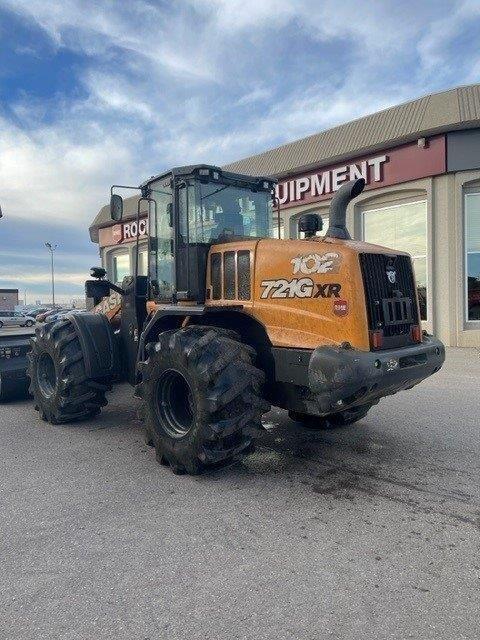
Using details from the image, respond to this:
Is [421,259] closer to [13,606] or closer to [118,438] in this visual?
[118,438]

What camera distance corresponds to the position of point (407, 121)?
1452cm

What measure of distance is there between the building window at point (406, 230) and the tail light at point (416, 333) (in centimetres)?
1064

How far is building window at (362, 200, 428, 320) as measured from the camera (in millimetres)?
15117

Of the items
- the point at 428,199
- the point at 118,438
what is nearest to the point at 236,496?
the point at 118,438

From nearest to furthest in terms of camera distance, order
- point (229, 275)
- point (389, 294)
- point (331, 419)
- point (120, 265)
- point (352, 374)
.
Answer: point (352, 374) < point (389, 294) < point (229, 275) < point (331, 419) < point (120, 265)

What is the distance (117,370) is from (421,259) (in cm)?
1182

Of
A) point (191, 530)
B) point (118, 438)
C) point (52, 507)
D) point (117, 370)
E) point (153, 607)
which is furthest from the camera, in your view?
point (117, 370)

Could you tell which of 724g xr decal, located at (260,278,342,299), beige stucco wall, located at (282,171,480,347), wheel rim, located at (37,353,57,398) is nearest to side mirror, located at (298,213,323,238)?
724g xr decal, located at (260,278,342,299)

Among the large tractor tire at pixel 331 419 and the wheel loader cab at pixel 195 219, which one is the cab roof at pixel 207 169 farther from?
the large tractor tire at pixel 331 419

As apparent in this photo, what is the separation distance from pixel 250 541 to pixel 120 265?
82.6 ft

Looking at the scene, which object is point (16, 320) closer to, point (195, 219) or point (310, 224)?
point (195, 219)

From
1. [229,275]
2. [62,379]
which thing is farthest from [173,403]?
[62,379]

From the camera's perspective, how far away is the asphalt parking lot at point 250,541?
2.49 metres

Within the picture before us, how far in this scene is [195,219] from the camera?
5.21 m
